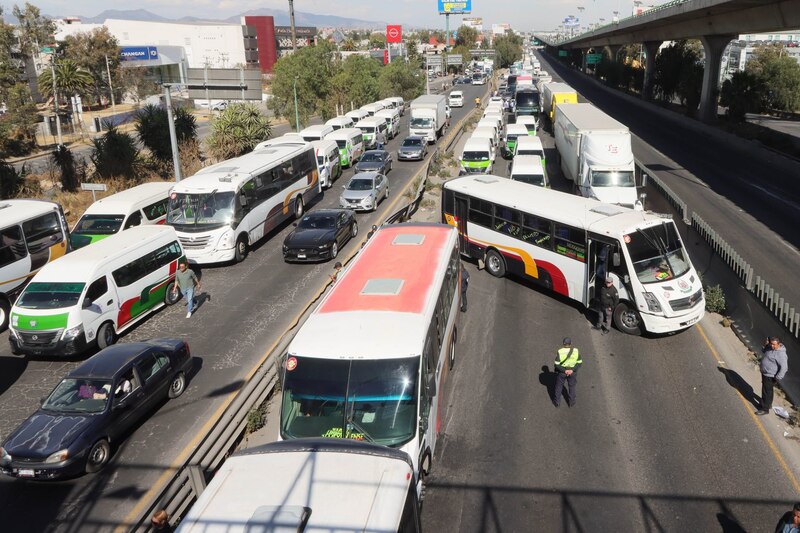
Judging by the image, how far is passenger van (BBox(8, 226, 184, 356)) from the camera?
46.4 feet

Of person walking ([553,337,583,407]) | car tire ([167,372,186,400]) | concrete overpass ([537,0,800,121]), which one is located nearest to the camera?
person walking ([553,337,583,407])

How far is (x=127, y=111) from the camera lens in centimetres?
8400

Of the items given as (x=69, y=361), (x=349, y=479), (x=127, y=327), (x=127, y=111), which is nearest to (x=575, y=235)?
(x=349, y=479)

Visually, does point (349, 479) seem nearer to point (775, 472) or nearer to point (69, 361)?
point (775, 472)

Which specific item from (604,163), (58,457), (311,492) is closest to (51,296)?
(58,457)

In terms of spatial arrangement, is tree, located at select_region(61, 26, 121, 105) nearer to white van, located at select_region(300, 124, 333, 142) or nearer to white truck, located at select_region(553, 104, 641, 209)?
white van, located at select_region(300, 124, 333, 142)

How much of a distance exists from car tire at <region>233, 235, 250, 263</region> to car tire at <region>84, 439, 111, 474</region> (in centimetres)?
1130

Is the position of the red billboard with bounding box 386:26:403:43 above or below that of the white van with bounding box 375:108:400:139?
above

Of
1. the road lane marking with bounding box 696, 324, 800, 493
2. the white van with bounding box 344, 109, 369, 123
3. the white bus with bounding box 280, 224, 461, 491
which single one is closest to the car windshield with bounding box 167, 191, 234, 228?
the white bus with bounding box 280, 224, 461, 491

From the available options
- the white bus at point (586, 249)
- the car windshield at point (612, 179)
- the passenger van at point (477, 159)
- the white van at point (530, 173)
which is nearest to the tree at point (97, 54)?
the passenger van at point (477, 159)

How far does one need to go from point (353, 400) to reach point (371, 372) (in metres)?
0.49

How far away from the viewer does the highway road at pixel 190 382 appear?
968 centimetres

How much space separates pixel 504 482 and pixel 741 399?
5970mm

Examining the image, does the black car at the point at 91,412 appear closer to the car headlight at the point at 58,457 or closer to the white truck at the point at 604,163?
the car headlight at the point at 58,457
